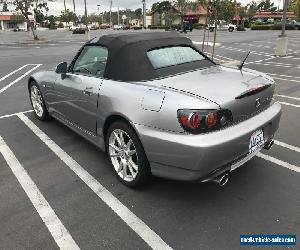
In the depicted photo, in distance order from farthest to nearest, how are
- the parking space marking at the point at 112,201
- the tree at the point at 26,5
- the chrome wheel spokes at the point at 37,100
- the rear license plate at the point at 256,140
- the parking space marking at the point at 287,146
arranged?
the tree at the point at 26,5
the chrome wheel spokes at the point at 37,100
the parking space marking at the point at 287,146
the rear license plate at the point at 256,140
the parking space marking at the point at 112,201

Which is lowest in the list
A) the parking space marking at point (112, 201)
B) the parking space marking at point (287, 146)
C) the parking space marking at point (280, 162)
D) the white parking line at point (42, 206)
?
the white parking line at point (42, 206)

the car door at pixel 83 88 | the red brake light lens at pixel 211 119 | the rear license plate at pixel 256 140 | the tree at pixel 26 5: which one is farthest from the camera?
the tree at pixel 26 5

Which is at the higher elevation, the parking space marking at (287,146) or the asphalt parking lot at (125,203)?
the parking space marking at (287,146)

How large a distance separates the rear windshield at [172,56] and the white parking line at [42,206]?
1.96 meters

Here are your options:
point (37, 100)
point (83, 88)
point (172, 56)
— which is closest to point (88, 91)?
point (83, 88)

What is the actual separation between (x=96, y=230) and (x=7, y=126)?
3872 millimetres

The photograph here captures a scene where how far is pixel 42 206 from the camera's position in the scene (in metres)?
3.63

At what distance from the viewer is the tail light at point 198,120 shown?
3143 millimetres

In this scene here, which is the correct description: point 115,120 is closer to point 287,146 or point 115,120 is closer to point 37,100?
point 287,146

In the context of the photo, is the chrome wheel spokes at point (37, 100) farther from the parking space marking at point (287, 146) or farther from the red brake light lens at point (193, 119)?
the parking space marking at point (287, 146)

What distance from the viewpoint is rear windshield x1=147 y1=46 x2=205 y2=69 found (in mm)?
4074

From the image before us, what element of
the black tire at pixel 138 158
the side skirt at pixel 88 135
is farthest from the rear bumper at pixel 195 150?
the side skirt at pixel 88 135

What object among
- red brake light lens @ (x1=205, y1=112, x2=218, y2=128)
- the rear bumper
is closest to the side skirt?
the rear bumper

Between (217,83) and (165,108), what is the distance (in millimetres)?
740
